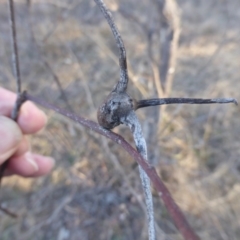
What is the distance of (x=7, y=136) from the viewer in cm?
84

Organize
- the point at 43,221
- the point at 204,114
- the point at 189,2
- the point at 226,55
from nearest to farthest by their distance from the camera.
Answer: the point at 43,221 → the point at 204,114 → the point at 226,55 → the point at 189,2

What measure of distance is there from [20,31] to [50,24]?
22 cm

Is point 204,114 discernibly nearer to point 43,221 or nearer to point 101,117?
point 43,221

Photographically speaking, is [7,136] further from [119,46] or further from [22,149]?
[119,46]

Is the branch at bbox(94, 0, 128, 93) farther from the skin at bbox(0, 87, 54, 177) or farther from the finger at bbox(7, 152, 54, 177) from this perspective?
the finger at bbox(7, 152, 54, 177)

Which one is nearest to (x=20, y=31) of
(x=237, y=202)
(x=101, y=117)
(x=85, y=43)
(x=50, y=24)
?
(x=50, y=24)

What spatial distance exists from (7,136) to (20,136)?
0.05 meters

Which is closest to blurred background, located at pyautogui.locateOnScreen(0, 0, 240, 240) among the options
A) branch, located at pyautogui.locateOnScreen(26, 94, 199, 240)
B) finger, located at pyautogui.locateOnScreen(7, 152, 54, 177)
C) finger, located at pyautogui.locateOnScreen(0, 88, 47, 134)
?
finger, located at pyautogui.locateOnScreen(0, 88, 47, 134)

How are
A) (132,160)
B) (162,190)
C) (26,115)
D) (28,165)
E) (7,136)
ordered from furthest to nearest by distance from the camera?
(132,160) < (28,165) < (26,115) < (7,136) < (162,190)

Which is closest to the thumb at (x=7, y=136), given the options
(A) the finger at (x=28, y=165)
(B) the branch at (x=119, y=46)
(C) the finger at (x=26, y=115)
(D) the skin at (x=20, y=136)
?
(D) the skin at (x=20, y=136)

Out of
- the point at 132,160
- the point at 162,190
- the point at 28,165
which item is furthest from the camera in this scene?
the point at 132,160

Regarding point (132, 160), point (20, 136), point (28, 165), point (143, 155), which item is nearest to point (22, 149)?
point (28, 165)

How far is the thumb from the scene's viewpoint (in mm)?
823

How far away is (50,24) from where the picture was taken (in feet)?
8.91
